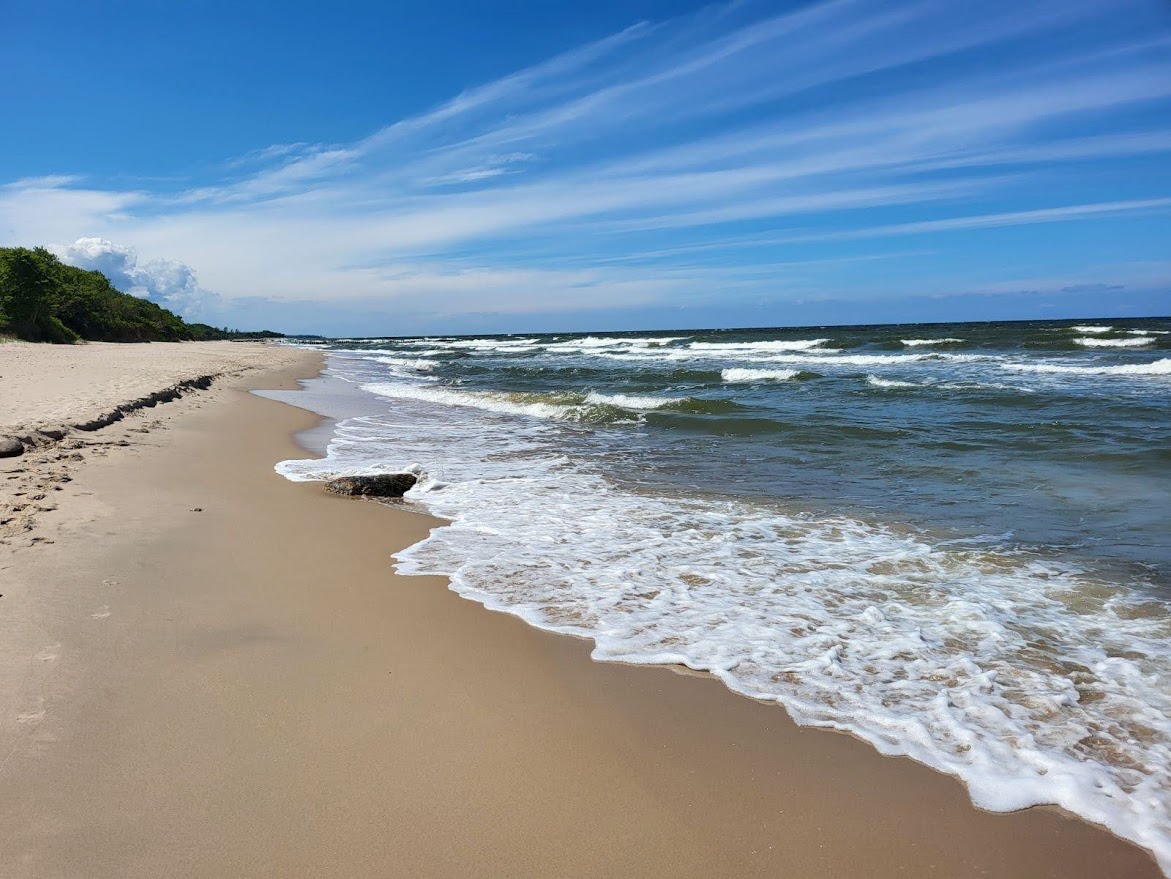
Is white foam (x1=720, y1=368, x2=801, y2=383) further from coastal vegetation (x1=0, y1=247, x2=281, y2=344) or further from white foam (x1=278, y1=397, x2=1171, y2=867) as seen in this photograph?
coastal vegetation (x1=0, y1=247, x2=281, y2=344)

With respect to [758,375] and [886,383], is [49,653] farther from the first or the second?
[758,375]

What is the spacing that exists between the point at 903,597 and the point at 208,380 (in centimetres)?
1795

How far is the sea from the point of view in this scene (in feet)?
9.91

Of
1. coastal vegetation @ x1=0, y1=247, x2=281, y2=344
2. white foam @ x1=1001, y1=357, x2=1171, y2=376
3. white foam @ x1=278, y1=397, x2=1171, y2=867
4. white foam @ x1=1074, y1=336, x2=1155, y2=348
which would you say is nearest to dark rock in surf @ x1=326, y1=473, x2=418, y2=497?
white foam @ x1=278, y1=397, x2=1171, y2=867

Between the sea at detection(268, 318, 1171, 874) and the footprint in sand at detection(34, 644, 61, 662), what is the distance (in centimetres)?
206

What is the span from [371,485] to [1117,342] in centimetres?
3760

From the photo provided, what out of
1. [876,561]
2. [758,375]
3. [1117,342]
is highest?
[1117,342]

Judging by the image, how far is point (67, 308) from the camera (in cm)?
3697

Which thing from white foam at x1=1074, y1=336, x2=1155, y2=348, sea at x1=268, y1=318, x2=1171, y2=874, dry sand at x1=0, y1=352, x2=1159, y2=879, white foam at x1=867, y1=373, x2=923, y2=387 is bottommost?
sea at x1=268, y1=318, x2=1171, y2=874

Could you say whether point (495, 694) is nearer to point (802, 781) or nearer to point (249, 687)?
point (249, 687)

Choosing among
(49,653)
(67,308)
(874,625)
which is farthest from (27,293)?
(874,625)

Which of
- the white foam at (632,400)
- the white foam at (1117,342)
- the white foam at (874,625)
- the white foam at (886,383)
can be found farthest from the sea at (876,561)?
the white foam at (1117,342)

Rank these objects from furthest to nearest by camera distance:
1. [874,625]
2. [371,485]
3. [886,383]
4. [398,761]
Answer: [886,383]
[371,485]
[874,625]
[398,761]

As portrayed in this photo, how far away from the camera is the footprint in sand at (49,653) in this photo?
316 centimetres
